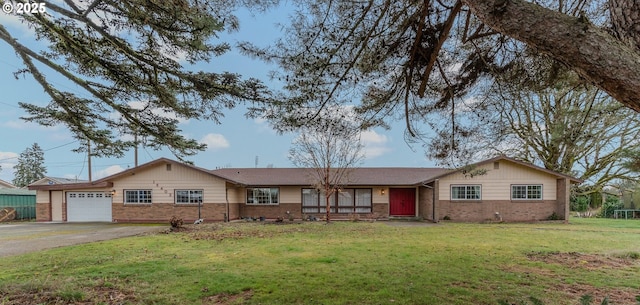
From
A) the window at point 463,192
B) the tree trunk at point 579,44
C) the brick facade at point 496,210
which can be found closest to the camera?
the tree trunk at point 579,44

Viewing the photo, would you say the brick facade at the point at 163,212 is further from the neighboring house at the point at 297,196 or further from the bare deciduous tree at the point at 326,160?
the bare deciduous tree at the point at 326,160

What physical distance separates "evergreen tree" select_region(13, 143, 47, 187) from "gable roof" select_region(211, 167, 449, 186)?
45.2 m

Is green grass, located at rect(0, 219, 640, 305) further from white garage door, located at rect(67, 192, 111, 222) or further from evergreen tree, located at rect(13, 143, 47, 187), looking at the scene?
evergreen tree, located at rect(13, 143, 47, 187)

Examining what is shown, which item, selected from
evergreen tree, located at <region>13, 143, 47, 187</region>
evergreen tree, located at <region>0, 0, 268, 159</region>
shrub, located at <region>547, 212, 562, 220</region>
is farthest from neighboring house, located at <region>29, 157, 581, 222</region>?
evergreen tree, located at <region>13, 143, 47, 187</region>

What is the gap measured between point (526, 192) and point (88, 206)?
25446mm

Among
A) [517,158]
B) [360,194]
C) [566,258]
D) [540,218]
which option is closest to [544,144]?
[517,158]

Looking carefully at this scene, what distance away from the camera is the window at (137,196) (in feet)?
64.7

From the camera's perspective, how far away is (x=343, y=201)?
21.6 meters

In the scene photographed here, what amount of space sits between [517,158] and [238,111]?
19422mm

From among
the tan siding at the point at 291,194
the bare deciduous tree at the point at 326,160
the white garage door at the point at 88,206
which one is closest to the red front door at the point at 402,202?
the bare deciduous tree at the point at 326,160

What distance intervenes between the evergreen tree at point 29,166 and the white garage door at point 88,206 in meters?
40.5

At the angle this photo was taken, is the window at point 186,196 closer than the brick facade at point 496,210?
No

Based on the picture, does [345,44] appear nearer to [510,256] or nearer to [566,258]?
[510,256]

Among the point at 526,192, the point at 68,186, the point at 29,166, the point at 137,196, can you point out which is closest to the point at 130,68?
the point at 137,196
